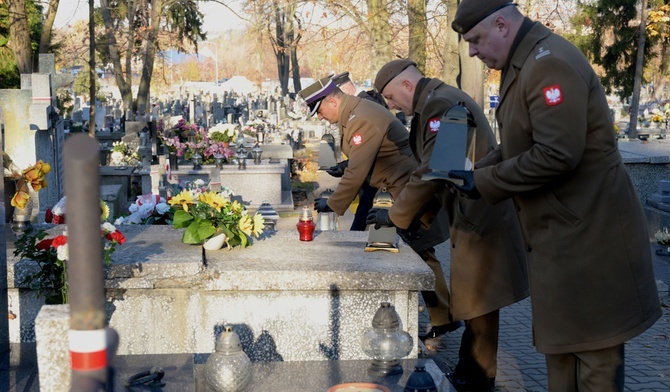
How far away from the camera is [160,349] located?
5.02 meters

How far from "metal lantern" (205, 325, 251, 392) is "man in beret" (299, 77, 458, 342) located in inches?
114

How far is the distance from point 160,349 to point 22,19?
16.9 m

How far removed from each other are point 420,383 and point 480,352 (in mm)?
1854

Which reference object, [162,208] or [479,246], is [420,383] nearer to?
[479,246]

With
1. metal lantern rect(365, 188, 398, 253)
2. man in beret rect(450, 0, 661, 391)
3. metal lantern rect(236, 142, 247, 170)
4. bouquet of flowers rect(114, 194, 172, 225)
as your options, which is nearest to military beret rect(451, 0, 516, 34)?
man in beret rect(450, 0, 661, 391)

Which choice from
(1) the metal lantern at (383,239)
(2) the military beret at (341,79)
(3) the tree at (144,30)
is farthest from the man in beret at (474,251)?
(3) the tree at (144,30)

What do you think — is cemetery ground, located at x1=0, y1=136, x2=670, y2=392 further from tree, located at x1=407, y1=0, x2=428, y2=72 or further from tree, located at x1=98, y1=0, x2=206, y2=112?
tree, located at x1=98, y1=0, x2=206, y2=112

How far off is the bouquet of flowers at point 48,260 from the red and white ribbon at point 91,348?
A: 299cm

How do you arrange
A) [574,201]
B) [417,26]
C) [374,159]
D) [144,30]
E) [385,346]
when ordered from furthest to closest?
[144,30]
[417,26]
[374,159]
[385,346]
[574,201]

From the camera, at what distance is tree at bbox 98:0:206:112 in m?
31.6

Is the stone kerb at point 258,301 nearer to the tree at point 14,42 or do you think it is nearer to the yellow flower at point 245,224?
the yellow flower at point 245,224

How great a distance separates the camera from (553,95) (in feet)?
12.4

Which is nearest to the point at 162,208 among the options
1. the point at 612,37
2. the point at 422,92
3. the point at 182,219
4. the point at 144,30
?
the point at 182,219

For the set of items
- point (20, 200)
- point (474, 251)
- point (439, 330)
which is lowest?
point (439, 330)
